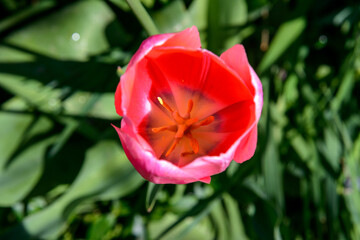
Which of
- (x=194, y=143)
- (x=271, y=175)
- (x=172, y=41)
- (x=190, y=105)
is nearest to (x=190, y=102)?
(x=190, y=105)

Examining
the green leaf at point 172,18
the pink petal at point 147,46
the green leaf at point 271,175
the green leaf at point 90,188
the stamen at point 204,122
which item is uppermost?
the pink petal at point 147,46

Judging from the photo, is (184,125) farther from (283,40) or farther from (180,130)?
(283,40)

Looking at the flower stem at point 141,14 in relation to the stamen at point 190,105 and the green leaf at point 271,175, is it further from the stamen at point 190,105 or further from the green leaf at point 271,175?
the green leaf at point 271,175

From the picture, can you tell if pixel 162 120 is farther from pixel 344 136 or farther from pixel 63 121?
pixel 344 136

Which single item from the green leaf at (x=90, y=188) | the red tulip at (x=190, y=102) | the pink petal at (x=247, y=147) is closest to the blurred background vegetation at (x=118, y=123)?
the green leaf at (x=90, y=188)

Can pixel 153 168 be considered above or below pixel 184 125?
above

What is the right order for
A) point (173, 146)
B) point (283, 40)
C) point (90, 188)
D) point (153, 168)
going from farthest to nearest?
1. point (283, 40)
2. point (90, 188)
3. point (173, 146)
4. point (153, 168)

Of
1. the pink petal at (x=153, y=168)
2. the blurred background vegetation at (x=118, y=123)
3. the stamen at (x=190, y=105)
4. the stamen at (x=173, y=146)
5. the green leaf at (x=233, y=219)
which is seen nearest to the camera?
the pink petal at (x=153, y=168)

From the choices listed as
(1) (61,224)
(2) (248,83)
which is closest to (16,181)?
(1) (61,224)
